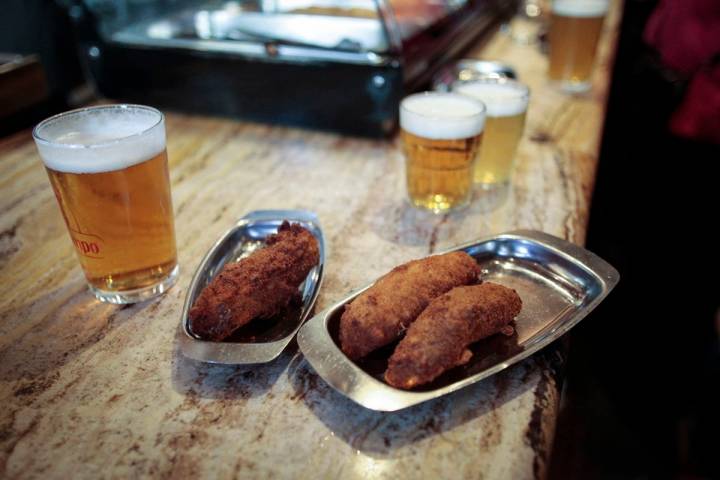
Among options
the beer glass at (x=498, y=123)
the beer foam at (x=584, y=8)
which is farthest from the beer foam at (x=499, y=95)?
the beer foam at (x=584, y=8)

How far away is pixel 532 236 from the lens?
1.23 meters

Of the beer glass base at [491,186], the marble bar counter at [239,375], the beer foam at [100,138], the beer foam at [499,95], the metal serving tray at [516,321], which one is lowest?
the beer glass base at [491,186]

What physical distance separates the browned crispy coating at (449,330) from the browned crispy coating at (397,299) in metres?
0.03

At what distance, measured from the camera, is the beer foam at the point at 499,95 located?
1562 mm

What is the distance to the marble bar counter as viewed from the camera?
0.84 metres

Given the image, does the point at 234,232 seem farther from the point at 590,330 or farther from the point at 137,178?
the point at 590,330

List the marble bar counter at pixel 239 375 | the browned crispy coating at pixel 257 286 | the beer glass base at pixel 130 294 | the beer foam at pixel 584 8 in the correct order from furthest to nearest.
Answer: the beer foam at pixel 584 8, the beer glass base at pixel 130 294, the browned crispy coating at pixel 257 286, the marble bar counter at pixel 239 375

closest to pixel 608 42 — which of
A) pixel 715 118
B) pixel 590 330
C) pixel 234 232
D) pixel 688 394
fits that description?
pixel 715 118

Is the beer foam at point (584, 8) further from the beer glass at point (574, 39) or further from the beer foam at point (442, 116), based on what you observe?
the beer foam at point (442, 116)

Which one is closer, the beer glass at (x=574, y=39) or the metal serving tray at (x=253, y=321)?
the metal serving tray at (x=253, y=321)

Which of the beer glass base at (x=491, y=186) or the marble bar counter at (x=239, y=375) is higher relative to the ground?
the marble bar counter at (x=239, y=375)

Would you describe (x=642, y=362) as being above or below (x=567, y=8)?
below

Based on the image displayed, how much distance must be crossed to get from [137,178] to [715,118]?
2.38m

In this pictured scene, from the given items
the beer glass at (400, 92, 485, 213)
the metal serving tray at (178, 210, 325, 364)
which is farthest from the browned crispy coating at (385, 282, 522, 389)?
the beer glass at (400, 92, 485, 213)
